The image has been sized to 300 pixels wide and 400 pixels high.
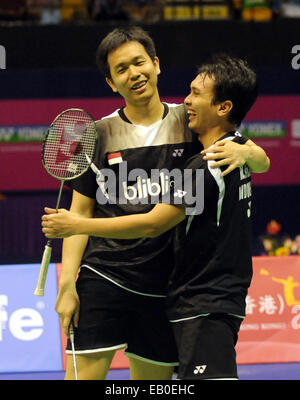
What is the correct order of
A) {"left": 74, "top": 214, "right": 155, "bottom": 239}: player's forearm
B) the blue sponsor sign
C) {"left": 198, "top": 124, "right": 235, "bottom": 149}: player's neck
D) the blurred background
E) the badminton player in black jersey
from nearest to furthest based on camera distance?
1. {"left": 74, "top": 214, "right": 155, "bottom": 239}: player's forearm
2. {"left": 198, "top": 124, "right": 235, "bottom": 149}: player's neck
3. the badminton player in black jersey
4. the blue sponsor sign
5. the blurred background

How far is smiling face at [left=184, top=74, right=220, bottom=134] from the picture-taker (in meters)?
3.67

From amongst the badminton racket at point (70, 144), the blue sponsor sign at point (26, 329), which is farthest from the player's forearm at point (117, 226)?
the blue sponsor sign at point (26, 329)

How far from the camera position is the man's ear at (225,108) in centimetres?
366

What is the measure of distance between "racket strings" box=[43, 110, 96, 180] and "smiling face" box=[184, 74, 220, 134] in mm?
492

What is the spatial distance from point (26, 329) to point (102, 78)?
5.20m

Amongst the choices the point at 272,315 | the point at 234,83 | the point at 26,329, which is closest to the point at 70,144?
the point at 234,83

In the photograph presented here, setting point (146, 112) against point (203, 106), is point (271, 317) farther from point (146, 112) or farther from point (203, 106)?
point (203, 106)

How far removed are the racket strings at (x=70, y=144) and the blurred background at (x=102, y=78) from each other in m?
6.54

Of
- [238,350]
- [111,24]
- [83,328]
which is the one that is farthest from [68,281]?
[111,24]

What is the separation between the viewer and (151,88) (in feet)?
12.9

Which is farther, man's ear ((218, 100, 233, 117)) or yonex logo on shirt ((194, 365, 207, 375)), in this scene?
man's ear ((218, 100, 233, 117))

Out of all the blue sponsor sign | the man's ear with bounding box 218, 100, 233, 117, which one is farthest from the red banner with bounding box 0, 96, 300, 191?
the man's ear with bounding box 218, 100, 233, 117

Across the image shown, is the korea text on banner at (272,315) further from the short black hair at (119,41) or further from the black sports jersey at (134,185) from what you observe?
the short black hair at (119,41)

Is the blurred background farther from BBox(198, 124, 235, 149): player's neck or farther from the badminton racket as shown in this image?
BBox(198, 124, 235, 149): player's neck
